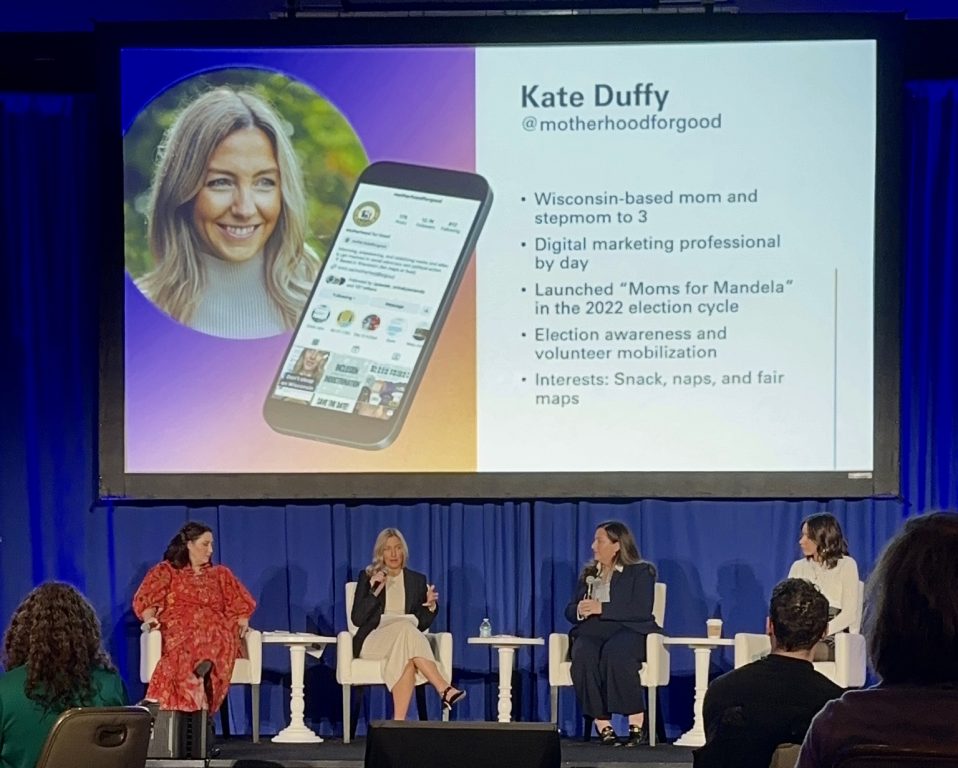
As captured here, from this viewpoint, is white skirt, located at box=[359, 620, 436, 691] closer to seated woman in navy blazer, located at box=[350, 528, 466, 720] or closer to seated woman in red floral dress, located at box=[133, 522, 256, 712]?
seated woman in navy blazer, located at box=[350, 528, 466, 720]

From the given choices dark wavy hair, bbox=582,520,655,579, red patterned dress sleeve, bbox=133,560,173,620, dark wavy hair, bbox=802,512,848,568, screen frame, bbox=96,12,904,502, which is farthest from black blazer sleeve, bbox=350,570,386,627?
dark wavy hair, bbox=802,512,848,568

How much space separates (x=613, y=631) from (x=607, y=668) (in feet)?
0.54

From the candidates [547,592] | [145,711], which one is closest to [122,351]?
[547,592]

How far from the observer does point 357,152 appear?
20.0ft

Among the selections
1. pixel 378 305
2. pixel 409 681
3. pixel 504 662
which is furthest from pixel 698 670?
pixel 378 305

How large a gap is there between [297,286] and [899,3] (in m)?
3.21

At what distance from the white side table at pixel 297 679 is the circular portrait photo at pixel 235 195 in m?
1.39

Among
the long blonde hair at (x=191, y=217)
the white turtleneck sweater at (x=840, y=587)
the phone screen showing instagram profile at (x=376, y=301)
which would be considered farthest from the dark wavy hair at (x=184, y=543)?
the white turtleneck sweater at (x=840, y=587)

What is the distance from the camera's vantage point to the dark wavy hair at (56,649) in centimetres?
297

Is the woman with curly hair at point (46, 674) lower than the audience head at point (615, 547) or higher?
higher

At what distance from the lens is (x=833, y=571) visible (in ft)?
19.7

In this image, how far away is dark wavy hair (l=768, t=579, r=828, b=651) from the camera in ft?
8.80

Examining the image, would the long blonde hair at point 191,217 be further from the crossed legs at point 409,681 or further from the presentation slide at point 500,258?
the crossed legs at point 409,681

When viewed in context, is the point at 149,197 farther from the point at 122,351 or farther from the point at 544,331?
the point at 544,331
